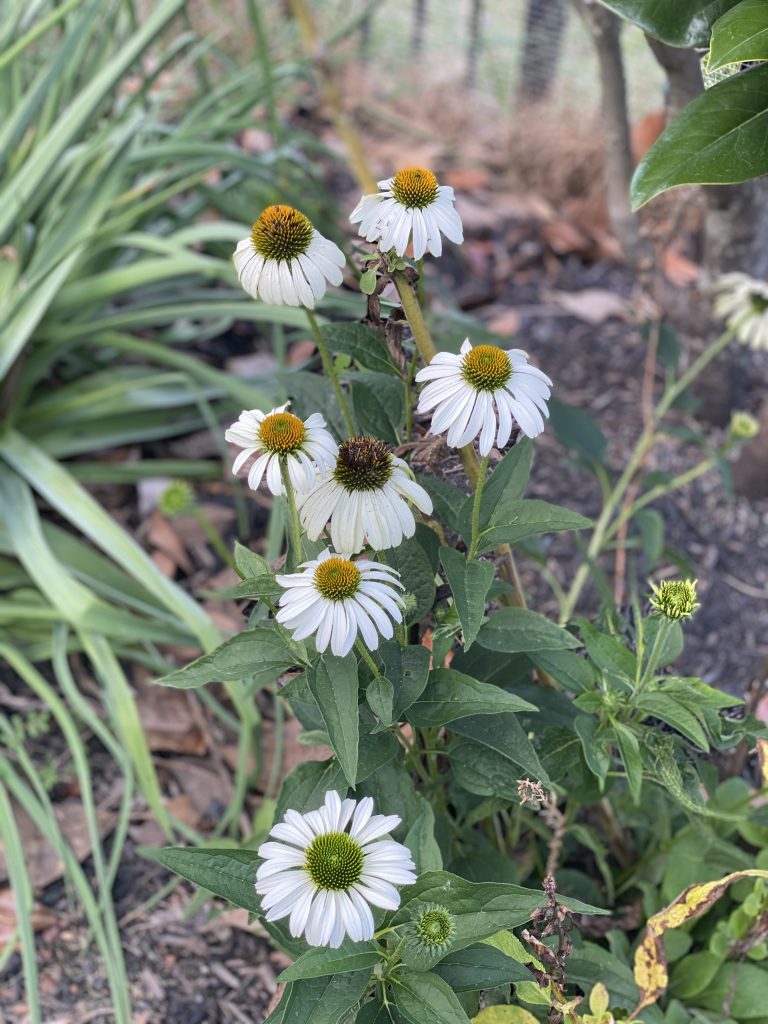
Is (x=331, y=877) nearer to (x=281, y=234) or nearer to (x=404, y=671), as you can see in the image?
(x=404, y=671)

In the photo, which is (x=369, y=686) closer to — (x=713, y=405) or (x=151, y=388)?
(x=151, y=388)

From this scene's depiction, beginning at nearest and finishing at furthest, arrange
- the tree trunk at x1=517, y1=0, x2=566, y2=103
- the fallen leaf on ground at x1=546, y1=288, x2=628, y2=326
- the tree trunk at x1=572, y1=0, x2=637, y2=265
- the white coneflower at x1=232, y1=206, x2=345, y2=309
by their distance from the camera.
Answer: the white coneflower at x1=232, y1=206, x2=345, y2=309
the tree trunk at x1=572, y1=0, x2=637, y2=265
the fallen leaf on ground at x1=546, y1=288, x2=628, y2=326
the tree trunk at x1=517, y1=0, x2=566, y2=103

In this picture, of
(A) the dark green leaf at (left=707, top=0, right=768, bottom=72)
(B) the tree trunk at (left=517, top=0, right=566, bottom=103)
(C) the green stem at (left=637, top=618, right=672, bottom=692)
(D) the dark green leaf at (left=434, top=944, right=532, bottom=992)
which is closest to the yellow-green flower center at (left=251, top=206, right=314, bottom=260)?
(A) the dark green leaf at (left=707, top=0, right=768, bottom=72)

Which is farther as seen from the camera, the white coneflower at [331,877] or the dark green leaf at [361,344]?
the dark green leaf at [361,344]

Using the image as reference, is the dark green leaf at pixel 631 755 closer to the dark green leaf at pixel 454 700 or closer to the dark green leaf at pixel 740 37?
the dark green leaf at pixel 454 700

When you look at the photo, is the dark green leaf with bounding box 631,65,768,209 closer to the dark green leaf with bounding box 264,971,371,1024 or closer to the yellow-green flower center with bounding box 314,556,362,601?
the yellow-green flower center with bounding box 314,556,362,601

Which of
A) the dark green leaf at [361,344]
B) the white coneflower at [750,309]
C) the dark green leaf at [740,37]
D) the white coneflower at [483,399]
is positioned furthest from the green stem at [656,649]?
the white coneflower at [750,309]
